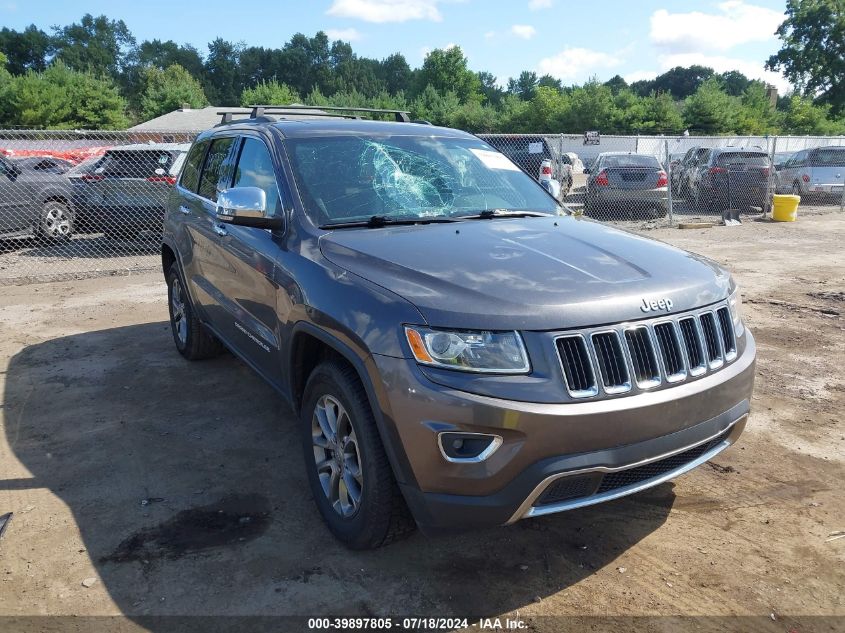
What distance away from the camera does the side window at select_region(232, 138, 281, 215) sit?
3.75m

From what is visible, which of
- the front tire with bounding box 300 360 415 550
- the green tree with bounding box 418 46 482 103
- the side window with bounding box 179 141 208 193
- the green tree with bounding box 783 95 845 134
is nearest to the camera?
the front tire with bounding box 300 360 415 550

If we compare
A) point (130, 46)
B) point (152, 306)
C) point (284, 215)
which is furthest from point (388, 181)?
point (130, 46)

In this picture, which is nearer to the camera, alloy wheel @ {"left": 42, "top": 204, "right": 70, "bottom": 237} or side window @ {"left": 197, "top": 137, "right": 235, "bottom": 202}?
side window @ {"left": 197, "top": 137, "right": 235, "bottom": 202}

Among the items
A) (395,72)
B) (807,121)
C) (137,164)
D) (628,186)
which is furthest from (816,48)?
(395,72)

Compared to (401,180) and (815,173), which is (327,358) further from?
(815,173)

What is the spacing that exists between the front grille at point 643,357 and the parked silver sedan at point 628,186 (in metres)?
12.6

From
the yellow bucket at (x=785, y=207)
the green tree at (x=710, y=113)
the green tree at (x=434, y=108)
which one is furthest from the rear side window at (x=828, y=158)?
the green tree at (x=434, y=108)

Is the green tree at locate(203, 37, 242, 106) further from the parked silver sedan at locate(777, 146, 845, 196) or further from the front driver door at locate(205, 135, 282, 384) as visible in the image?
the front driver door at locate(205, 135, 282, 384)

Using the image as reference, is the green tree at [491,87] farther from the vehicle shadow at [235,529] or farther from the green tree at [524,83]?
the vehicle shadow at [235,529]

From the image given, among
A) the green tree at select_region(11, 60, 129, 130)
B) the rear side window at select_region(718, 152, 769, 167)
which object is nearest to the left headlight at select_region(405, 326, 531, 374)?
the rear side window at select_region(718, 152, 769, 167)

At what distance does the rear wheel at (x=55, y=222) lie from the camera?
11.7 metres

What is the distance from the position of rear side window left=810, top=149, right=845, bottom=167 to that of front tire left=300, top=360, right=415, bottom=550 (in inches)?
718

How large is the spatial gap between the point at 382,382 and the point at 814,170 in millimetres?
18546

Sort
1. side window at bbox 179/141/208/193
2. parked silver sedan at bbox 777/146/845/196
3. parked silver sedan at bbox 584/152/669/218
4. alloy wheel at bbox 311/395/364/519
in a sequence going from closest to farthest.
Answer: alloy wheel at bbox 311/395/364/519 < side window at bbox 179/141/208/193 < parked silver sedan at bbox 584/152/669/218 < parked silver sedan at bbox 777/146/845/196
